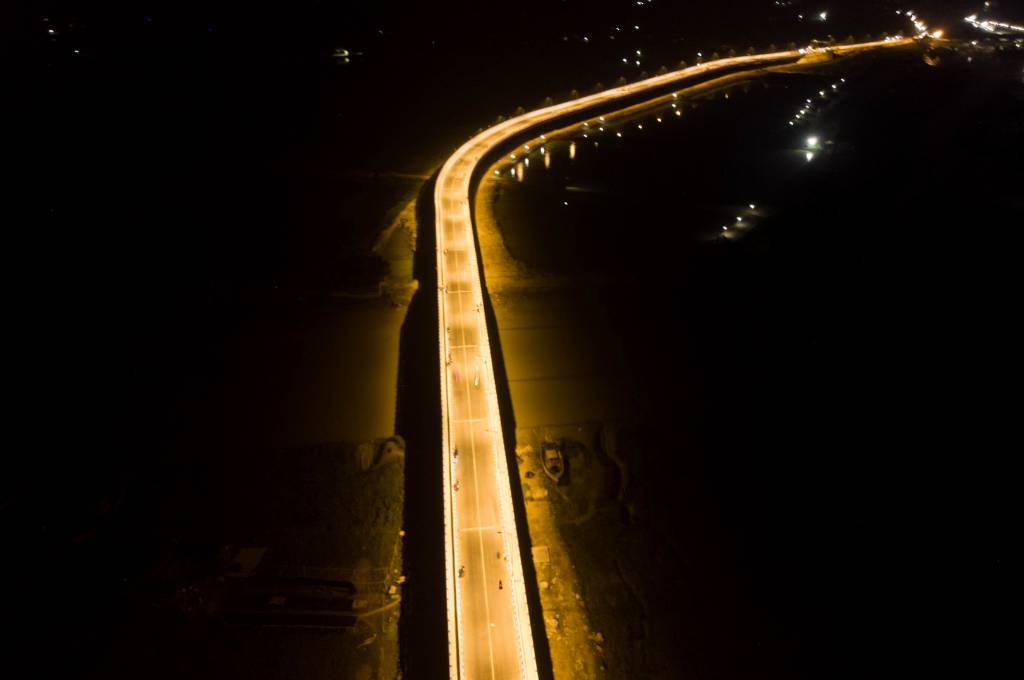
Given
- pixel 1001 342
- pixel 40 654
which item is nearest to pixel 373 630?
pixel 40 654

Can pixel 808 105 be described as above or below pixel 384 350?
above

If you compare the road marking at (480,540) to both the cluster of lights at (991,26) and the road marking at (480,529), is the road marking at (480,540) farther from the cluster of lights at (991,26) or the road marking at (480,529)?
the cluster of lights at (991,26)

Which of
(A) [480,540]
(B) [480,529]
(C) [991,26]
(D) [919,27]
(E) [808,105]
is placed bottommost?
(A) [480,540]

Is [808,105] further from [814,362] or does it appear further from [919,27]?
[919,27]

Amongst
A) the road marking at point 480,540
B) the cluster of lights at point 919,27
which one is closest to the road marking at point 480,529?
the road marking at point 480,540

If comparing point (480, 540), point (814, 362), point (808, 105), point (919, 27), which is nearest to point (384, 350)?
point (480, 540)

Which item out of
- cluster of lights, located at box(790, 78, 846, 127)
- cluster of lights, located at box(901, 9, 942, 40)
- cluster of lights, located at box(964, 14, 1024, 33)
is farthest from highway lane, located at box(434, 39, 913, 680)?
cluster of lights, located at box(964, 14, 1024, 33)
